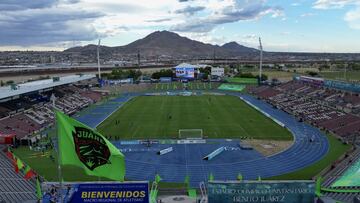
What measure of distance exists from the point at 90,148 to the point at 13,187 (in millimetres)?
17673

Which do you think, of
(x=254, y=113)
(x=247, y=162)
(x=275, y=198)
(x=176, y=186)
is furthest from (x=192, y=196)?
(x=254, y=113)

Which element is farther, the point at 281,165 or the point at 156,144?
the point at 156,144

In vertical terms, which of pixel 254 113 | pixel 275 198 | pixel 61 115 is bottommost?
pixel 254 113

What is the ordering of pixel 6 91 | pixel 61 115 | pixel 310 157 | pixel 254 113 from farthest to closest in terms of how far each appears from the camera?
pixel 254 113
pixel 6 91
pixel 310 157
pixel 61 115

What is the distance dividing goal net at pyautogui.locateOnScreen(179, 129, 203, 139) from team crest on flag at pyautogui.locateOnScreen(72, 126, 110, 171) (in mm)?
30847

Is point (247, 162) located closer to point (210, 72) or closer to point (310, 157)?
point (310, 157)

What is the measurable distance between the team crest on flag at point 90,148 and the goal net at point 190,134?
30847 millimetres

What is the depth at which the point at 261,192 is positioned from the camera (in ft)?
55.0

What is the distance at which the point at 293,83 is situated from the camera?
87438 millimetres

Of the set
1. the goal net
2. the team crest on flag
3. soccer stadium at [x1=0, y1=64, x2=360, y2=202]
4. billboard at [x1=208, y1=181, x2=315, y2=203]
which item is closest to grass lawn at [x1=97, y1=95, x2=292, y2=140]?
soccer stadium at [x1=0, y1=64, x2=360, y2=202]

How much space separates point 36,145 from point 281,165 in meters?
25.1

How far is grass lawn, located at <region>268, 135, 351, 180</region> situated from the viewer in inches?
1239

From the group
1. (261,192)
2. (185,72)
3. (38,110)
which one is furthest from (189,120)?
(185,72)

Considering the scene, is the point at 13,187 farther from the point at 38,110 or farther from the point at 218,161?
the point at 38,110
